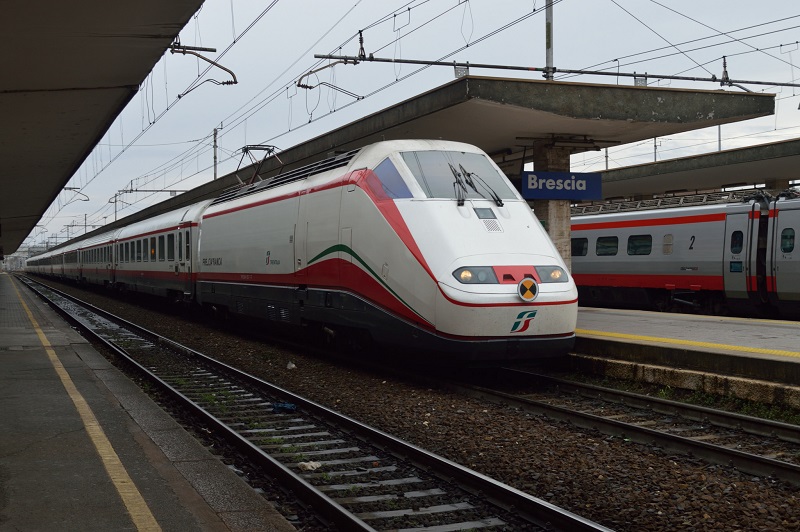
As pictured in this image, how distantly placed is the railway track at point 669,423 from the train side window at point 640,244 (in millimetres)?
10237

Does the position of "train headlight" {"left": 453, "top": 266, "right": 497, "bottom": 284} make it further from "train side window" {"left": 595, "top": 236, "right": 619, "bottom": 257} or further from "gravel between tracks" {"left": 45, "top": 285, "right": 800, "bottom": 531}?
"train side window" {"left": 595, "top": 236, "right": 619, "bottom": 257}

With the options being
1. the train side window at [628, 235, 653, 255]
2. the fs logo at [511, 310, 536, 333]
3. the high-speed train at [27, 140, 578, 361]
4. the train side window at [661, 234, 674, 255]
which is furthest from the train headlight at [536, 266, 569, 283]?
the train side window at [628, 235, 653, 255]

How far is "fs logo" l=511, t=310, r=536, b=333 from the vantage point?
28.9 feet

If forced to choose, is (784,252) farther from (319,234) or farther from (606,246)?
(319,234)

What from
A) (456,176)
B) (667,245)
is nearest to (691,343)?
(456,176)

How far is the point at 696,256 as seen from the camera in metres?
17.6

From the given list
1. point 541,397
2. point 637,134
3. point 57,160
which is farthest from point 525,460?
point 57,160

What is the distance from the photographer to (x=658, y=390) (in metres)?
9.25

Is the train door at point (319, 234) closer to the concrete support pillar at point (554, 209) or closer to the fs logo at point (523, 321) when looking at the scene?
the fs logo at point (523, 321)

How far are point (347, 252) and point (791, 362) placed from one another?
17.9 feet

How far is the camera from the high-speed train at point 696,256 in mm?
15750

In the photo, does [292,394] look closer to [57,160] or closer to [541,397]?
[541,397]

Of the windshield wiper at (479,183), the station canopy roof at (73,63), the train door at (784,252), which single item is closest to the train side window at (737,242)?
the train door at (784,252)

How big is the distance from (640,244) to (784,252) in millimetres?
4150
